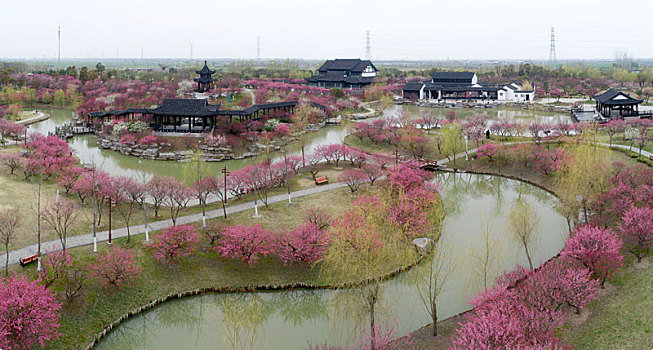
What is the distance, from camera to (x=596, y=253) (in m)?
14.7

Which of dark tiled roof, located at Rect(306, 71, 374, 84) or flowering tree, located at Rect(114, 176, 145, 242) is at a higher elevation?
dark tiled roof, located at Rect(306, 71, 374, 84)

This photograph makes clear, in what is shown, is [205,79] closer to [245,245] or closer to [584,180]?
[245,245]

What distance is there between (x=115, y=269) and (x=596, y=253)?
1433 centimetres

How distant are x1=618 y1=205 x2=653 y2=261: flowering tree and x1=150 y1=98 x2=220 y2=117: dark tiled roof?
2717 centimetres

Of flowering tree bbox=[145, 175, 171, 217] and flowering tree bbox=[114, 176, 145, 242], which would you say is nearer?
flowering tree bbox=[145, 175, 171, 217]

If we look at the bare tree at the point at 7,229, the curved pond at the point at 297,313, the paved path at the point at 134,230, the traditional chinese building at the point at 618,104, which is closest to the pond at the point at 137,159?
the paved path at the point at 134,230

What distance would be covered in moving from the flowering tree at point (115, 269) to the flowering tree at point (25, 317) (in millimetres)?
2103

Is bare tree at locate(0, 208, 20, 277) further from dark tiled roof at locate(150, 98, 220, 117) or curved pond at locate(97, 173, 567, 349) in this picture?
dark tiled roof at locate(150, 98, 220, 117)

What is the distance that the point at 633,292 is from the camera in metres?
14.4

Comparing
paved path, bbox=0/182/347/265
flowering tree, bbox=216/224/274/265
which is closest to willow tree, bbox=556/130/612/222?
paved path, bbox=0/182/347/265

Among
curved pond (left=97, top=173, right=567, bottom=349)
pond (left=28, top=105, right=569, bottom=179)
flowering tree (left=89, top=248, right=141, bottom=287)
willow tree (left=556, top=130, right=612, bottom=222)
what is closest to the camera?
curved pond (left=97, top=173, right=567, bottom=349)

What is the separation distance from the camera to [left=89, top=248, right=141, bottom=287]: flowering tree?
14.5m

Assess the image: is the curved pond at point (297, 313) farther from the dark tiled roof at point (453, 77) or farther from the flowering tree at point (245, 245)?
the dark tiled roof at point (453, 77)

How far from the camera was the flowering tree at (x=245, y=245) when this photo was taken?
53.1 ft
